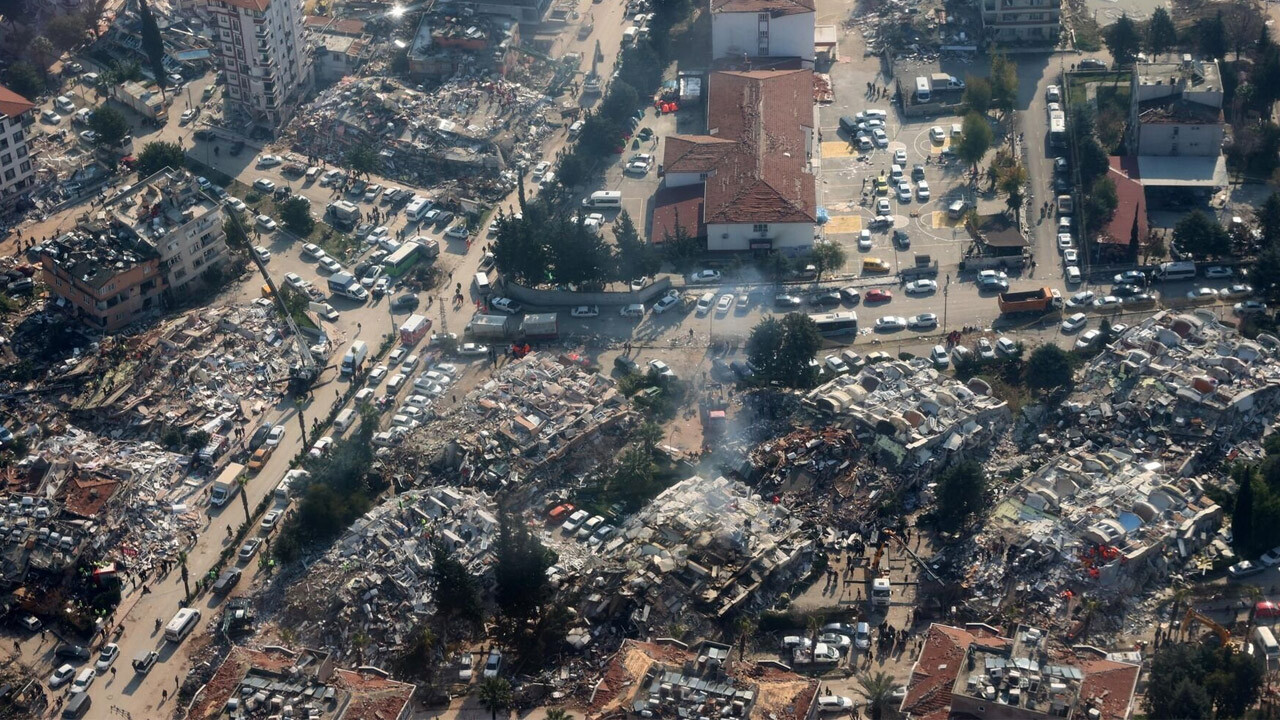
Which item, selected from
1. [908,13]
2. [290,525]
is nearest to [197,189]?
[290,525]

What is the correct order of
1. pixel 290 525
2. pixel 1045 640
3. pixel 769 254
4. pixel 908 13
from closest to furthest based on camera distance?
pixel 1045 640, pixel 290 525, pixel 769 254, pixel 908 13

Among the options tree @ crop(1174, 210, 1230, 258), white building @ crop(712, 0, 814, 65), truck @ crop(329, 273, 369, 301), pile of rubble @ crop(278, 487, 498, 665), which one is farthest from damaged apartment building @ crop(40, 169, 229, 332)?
tree @ crop(1174, 210, 1230, 258)

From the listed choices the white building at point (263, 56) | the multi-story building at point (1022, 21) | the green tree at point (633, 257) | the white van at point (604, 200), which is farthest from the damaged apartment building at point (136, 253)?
the multi-story building at point (1022, 21)

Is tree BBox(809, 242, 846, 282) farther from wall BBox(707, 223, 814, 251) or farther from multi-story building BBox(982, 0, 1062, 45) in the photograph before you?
multi-story building BBox(982, 0, 1062, 45)

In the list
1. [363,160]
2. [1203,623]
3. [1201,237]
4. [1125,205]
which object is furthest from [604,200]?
[1203,623]

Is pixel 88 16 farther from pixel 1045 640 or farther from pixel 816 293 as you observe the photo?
pixel 1045 640

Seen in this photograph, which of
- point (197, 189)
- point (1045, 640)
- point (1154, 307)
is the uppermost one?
point (197, 189)
